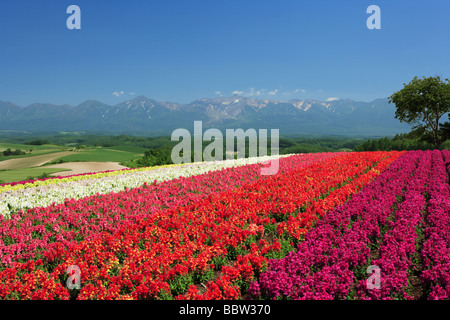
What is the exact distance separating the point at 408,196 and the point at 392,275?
21.5 feet

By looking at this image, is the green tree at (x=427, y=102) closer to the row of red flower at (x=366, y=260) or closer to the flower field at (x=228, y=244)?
the flower field at (x=228, y=244)

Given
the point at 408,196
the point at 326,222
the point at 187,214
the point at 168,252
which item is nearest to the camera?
the point at 168,252

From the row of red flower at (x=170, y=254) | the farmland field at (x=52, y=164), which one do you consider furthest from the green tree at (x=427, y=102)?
the farmland field at (x=52, y=164)

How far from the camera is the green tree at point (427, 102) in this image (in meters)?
37.9

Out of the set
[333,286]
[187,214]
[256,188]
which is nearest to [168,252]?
[187,214]

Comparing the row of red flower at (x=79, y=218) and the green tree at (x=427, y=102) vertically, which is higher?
the green tree at (x=427, y=102)

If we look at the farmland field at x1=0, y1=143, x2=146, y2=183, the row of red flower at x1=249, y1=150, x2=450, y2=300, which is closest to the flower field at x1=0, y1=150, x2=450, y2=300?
the row of red flower at x1=249, y1=150, x2=450, y2=300

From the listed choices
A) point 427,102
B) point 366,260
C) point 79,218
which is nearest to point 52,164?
point 79,218

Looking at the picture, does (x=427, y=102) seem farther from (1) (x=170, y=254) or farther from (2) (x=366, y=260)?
(1) (x=170, y=254)

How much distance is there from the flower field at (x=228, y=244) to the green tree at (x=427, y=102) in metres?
33.0

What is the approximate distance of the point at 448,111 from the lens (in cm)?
3916

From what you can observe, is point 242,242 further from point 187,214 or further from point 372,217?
point 372,217
